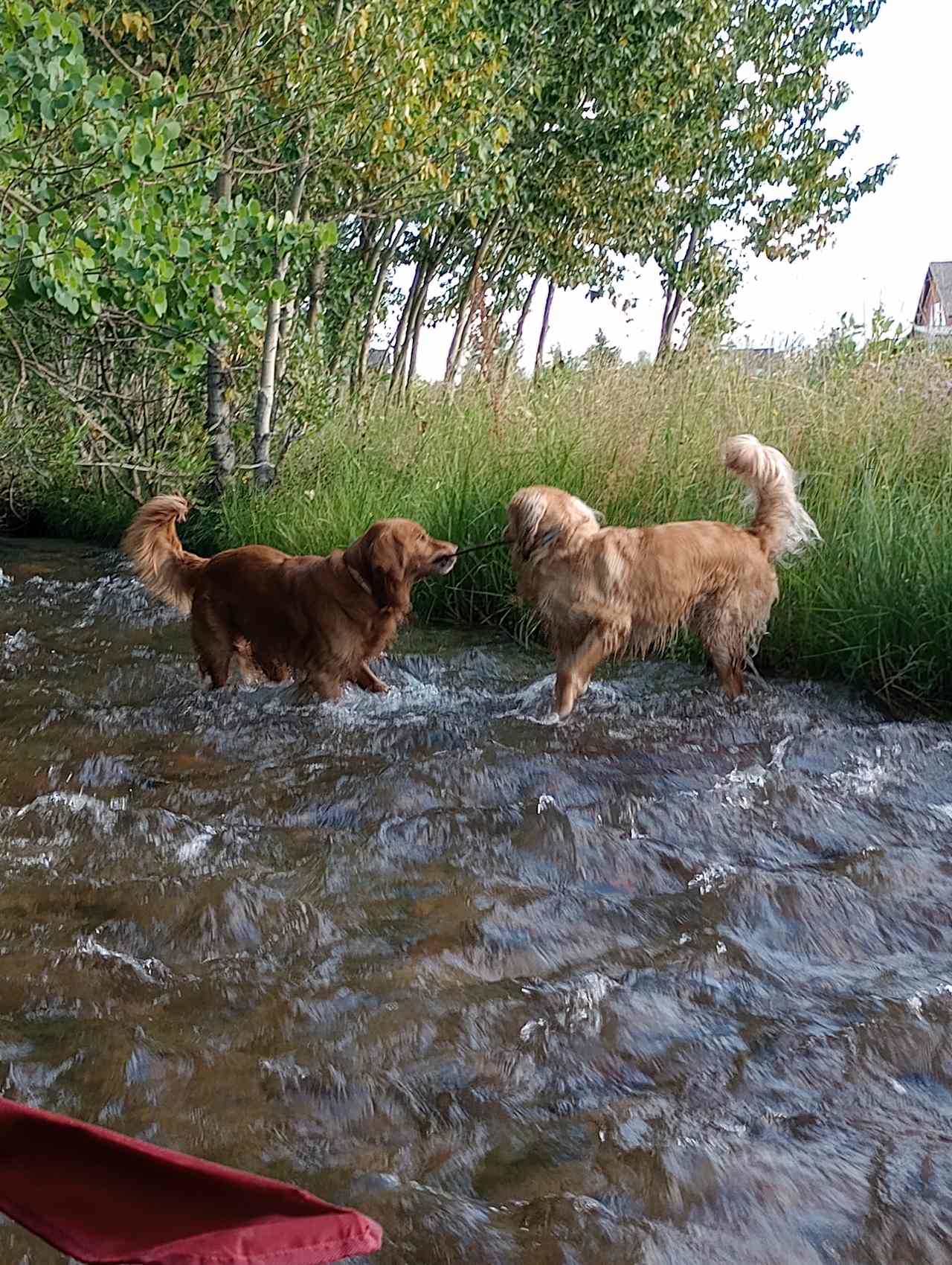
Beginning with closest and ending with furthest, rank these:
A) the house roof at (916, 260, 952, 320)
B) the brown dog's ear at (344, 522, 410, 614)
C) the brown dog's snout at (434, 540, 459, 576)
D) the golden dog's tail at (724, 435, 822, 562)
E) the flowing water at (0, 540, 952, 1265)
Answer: the flowing water at (0, 540, 952, 1265) → the brown dog's ear at (344, 522, 410, 614) → the brown dog's snout at (434, 540, 459, 576) → the golden dog's tail at (724, 435, 822, 562) → the house roof at (916, 260, 952, 320)

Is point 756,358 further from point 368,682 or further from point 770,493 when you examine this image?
point 368,682

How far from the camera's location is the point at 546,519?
5.50 meters

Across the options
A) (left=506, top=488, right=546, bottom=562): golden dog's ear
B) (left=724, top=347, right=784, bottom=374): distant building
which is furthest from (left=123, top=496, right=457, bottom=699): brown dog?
(left=724, top=347, right=784, bottom=374): distant building

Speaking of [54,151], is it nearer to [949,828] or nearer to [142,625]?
[142,625]

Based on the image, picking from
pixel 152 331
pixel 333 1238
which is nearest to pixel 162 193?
pixel 152 331

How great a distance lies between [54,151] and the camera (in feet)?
24.3

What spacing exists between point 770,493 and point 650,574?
86 cm

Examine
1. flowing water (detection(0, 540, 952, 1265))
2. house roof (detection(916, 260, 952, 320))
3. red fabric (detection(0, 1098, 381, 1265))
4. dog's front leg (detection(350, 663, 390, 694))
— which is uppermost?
house roof (detection(916, 260, 952, 320))

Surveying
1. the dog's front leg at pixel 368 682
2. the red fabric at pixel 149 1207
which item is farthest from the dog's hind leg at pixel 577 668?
the red fabric at pixel 149 1207

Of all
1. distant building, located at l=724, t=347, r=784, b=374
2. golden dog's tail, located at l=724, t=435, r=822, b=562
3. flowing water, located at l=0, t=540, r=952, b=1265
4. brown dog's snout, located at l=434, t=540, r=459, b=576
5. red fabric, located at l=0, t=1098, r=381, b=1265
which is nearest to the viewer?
red fabric, located at l=0, t=1098, r=381, b=1265

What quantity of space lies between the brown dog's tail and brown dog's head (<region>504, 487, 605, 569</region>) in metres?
1.72

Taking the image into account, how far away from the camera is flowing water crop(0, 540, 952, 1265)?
202 centimetres

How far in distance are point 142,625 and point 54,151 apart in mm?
3236

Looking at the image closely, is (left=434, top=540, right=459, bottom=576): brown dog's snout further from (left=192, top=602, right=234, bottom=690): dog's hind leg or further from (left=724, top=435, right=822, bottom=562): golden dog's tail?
(left=724, top=435, right=822, bottom=562): golden dog's tail
